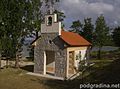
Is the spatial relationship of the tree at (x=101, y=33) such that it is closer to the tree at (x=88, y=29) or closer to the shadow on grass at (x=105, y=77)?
the tree at (x=88, y=29)

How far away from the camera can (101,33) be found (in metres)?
45.4

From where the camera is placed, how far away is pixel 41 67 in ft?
99.4

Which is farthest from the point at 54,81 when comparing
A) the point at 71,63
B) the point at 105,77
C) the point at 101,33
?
the point at 101,33

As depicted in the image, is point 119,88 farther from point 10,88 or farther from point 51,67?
point 51,67

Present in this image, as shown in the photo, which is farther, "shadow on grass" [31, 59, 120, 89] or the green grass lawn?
the green grass lawn

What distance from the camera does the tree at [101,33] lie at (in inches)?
1770

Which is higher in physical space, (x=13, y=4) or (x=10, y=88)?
(x=13, y=4)

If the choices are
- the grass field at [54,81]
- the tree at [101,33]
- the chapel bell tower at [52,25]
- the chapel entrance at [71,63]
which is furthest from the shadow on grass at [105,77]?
the tree at [101,33]

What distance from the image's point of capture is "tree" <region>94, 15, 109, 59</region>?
148 ft

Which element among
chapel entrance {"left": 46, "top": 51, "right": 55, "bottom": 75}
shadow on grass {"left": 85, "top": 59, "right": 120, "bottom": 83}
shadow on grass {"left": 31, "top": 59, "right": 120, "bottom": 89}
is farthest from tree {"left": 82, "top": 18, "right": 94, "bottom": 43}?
shadow on grass {"left": 85, "top": 59, "right": 120, "bottom": 83}

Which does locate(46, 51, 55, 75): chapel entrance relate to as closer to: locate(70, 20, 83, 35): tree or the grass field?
the grass field

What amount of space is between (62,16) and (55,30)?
2056 centimetres

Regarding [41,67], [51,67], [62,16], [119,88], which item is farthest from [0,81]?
[62,16]

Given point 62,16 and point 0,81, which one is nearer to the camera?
point 0,81
